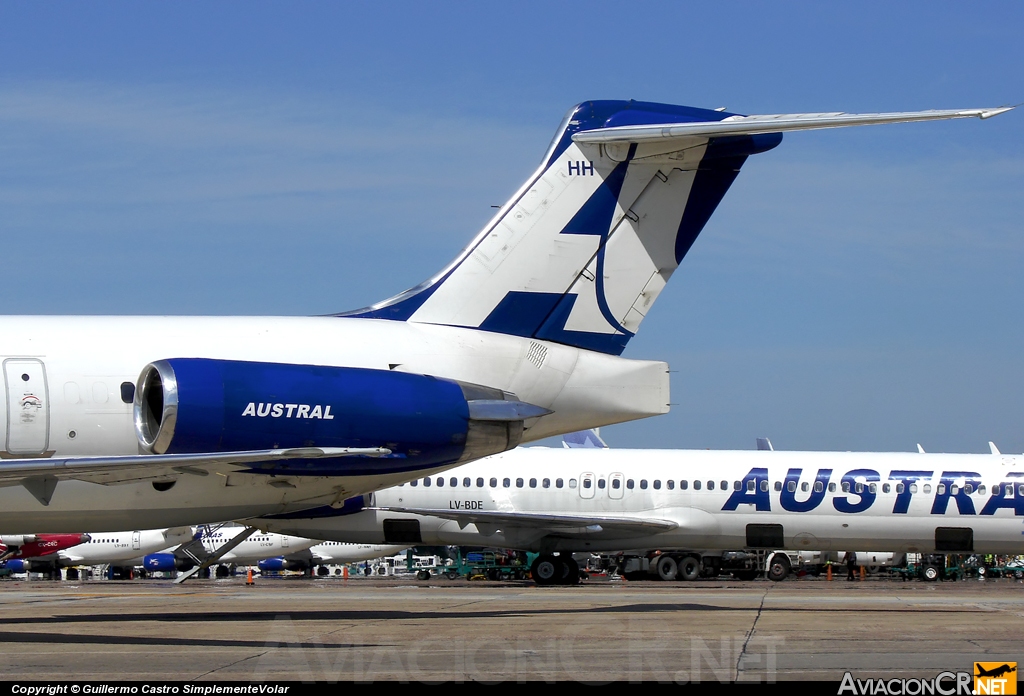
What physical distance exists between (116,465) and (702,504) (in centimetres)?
1786

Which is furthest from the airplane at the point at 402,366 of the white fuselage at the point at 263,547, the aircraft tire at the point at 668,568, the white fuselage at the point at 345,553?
the white fuselage at the point at 345,553

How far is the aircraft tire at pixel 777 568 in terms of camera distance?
123 feet

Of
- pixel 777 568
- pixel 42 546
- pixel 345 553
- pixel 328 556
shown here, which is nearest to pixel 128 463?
pixel 777 568

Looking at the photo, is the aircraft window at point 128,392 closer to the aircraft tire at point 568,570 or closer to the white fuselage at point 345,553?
the aircraft tire at point 568,570

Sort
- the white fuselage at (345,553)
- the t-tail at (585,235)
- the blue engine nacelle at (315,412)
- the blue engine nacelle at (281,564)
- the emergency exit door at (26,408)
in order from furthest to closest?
the blue engine nacelle at (281,564) < the white fuselage at (345,553) < the t-tail at (585,235) < the emergency exit door at (26,408) < the blue engine nacelle at (315,412)

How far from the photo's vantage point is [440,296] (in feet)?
49.5

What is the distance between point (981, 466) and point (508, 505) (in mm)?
10618

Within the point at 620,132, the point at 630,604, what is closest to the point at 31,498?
the point at 620,132

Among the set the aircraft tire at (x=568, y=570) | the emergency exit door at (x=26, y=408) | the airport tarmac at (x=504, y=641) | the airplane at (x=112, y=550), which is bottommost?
the airplane at (x=112, y=550)

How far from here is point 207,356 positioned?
13.8 m

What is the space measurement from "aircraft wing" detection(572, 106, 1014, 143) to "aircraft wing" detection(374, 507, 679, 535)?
12.7 meters

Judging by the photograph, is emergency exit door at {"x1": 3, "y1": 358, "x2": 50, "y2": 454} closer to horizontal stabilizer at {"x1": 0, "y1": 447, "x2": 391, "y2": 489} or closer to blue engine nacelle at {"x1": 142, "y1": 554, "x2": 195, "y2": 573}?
horizontal stabilizer at {"x1": 0, "y1": 447, "x2": 391, "y2": 489}

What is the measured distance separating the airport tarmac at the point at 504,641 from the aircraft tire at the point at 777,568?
54.5 feet

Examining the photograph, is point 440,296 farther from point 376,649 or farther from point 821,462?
point 821,462
